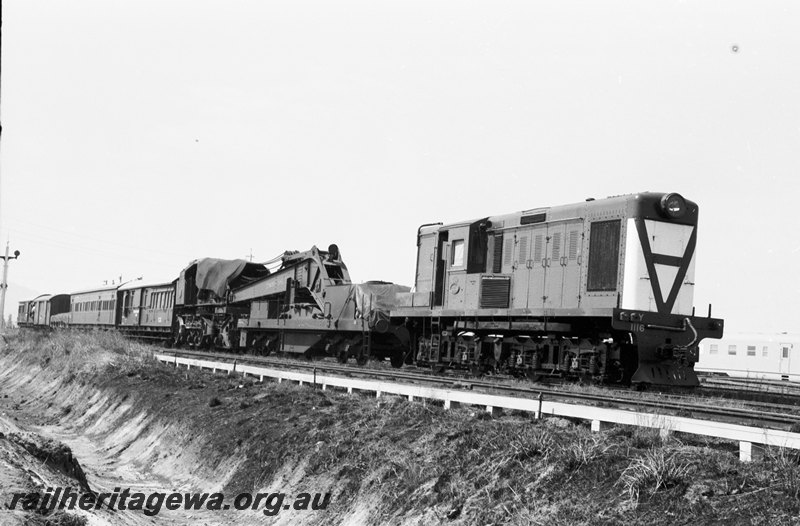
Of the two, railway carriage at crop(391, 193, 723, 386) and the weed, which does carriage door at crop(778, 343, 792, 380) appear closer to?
railway carriage at crop(391, 193, 723, 386)

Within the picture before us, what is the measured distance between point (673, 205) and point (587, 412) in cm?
776

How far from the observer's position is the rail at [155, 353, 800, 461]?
294 inches

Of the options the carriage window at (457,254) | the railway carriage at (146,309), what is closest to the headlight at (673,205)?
the carriage window at (457,254)

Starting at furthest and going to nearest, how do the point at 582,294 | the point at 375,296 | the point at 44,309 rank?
the point at 44,309 → the point at 375,296 → the point at 582,294

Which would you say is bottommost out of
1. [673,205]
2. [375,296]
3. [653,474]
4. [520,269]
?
[653,474]

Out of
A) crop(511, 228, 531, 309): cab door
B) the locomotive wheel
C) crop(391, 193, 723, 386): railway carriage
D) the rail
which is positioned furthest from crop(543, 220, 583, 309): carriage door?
the rail

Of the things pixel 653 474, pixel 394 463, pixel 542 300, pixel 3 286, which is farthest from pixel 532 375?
pixel 3 286

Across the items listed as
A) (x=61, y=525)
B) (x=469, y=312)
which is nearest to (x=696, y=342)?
(x=469, y=312)

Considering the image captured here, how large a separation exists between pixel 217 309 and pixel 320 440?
21.2m

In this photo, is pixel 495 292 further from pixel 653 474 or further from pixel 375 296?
pixel 653 474

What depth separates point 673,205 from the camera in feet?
52.2

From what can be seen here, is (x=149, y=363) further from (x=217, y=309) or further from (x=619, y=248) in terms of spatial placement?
(x=619, y=248)

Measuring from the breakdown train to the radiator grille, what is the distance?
23 millimetres

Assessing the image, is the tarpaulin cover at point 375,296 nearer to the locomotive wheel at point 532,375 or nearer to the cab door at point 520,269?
the cab door at point 520,269
